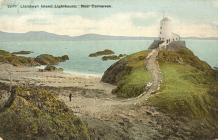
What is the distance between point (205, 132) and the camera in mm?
7902

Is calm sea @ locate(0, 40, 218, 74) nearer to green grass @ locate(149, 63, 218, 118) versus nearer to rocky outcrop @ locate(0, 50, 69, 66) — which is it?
rocky outcrop @ locate(0, 50, 69, 66)

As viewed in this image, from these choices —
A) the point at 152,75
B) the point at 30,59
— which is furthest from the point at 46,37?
the point at 152,75

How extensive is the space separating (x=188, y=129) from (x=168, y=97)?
20.8 inches

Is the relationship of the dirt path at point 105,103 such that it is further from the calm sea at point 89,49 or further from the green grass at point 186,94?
the calm sea at point 89,49

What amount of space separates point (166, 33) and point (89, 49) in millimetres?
1152

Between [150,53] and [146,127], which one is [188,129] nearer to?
[146,127]

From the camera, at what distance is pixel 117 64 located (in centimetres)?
832

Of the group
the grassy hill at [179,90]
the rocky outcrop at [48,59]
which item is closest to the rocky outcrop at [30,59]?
the rocky outcrop at [48,59]

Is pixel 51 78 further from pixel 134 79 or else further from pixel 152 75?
pixel 152 75

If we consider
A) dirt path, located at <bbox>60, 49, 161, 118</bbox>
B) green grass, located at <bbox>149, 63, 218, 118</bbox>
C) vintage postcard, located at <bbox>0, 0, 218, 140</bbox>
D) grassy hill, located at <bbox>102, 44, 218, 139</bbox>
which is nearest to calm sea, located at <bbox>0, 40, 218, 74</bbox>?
vintage postcard, located at <bbox>0, 0, 218, 140</bbox>

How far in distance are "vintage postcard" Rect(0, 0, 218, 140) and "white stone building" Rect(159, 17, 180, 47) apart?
0.05 ft

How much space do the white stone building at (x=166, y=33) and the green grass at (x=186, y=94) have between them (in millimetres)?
380

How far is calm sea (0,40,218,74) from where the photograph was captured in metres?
8.14

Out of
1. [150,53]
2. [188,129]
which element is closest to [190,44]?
[150,53]
